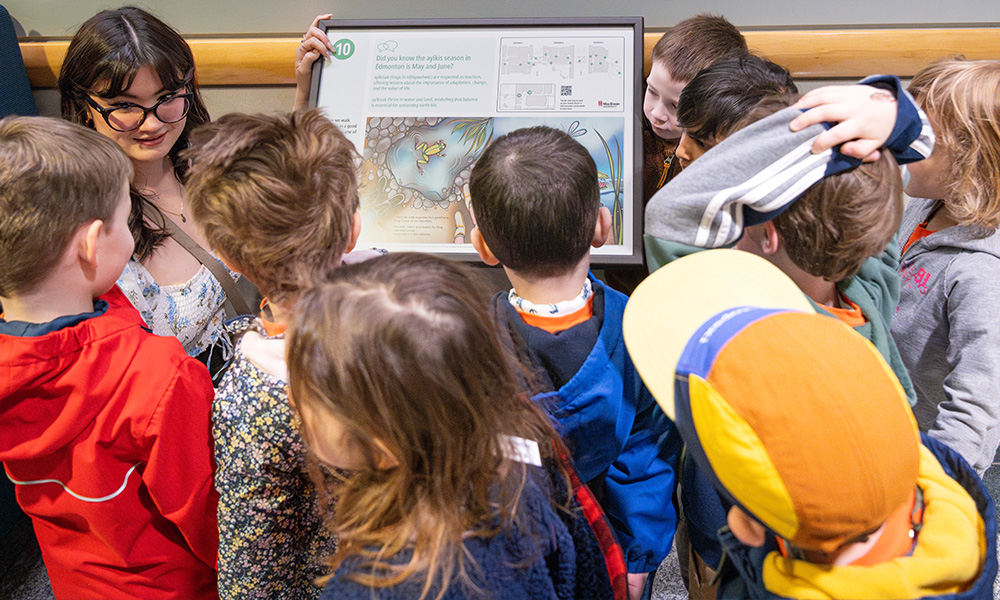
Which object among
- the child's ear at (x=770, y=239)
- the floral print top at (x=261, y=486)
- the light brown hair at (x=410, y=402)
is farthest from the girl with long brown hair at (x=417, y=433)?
the child's ear at (x=770, y=239)

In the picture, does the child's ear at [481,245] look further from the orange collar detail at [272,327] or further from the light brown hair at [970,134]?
the light brown hair at [970,134]

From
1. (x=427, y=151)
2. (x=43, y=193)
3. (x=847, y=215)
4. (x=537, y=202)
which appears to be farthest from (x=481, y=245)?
(x=427, y=151)

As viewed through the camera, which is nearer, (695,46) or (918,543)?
(918,543)

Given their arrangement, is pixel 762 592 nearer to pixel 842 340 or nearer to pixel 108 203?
pixel 842 340

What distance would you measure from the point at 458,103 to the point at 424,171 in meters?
0.24

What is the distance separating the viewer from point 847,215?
1045 millimetres

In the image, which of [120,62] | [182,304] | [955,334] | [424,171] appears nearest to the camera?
[955,334]

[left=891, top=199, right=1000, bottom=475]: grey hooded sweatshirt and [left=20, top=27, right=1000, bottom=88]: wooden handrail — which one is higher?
[left=20, top=27, right=1000, bottom=88]: wooden handrail

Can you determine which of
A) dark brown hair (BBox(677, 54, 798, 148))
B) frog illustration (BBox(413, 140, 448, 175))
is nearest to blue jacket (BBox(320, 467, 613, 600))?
dark brown hair (BBox(677, 54, 798, 148))

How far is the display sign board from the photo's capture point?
195 cm

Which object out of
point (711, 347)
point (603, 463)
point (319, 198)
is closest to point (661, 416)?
point (603, 463)

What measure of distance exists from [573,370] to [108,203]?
35.1 inches

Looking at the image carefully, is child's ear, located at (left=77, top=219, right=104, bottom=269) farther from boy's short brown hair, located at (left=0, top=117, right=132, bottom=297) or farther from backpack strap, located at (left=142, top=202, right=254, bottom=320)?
backpack strap, located at (left=142, top=202, right=254, bottom=320)

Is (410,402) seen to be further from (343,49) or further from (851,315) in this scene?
(343,49)
